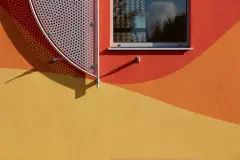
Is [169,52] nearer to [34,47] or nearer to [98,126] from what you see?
[98,126]

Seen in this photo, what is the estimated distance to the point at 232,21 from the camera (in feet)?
13.3

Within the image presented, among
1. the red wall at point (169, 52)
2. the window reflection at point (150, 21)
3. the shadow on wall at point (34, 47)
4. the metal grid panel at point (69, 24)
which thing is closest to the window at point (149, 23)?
the window reflection at point (150, 21)

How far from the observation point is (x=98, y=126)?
164 inches

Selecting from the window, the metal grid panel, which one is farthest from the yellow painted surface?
the window

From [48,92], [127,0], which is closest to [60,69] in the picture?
[48,92]

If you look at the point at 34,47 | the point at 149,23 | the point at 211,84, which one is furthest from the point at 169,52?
the point at 34,47

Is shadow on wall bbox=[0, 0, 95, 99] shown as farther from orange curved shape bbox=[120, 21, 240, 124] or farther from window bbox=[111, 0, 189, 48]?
orange curved shape bbox=[120, 21, 240, 124]

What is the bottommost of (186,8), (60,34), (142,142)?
(142,142)

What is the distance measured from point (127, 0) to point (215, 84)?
1235 millimetres

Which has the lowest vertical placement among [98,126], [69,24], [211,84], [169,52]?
[98,126]

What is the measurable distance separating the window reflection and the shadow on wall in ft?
1.93

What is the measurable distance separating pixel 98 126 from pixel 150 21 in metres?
1.20

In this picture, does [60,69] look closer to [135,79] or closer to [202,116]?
[135,79]

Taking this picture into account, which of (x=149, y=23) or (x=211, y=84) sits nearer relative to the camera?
(x=211, y=84)
